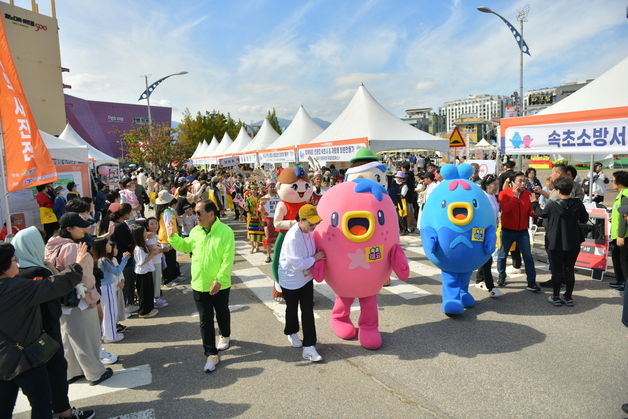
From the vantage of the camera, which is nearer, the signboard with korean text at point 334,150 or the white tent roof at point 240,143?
the signboard with korean text at point 334,150

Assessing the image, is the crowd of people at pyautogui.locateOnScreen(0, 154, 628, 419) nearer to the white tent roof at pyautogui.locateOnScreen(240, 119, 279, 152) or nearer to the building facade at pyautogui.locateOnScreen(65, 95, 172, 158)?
the white tent roof at pyautogui.locateOnScreen(240, 119, 279, 152)

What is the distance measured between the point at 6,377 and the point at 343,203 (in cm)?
299

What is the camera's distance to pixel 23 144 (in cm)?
498

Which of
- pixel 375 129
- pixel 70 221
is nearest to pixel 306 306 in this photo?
pixel 70 221

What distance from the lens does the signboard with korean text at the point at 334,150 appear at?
1133cm

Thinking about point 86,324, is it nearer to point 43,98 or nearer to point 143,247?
point 143,247

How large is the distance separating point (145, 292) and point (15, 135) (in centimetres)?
267

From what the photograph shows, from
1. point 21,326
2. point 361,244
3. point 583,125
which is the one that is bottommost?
point 21,326

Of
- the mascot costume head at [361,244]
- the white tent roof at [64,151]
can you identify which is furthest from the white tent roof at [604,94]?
the white tent roof at [64,151]

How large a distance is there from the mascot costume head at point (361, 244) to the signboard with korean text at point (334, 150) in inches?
284

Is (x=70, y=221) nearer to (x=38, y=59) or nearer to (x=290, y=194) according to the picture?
(x=290, y=194)

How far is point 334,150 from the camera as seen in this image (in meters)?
12.2

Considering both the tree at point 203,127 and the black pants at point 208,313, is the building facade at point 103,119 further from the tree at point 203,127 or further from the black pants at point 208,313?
the black pants at point 208,313

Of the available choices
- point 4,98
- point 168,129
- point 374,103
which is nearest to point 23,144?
point 4,98
